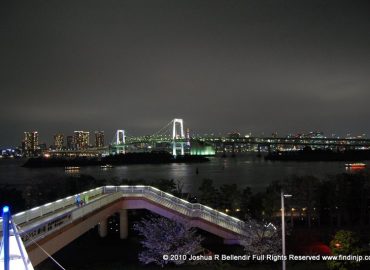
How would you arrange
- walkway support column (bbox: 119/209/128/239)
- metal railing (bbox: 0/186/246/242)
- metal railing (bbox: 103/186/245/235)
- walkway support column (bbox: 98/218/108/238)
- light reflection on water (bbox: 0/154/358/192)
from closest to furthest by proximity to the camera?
1. metal railing (bbox: 0/186/246/242)
2. metal railing (bbox: 103/186/245/235)
3. walkway support column (bbox: 119/209/128/239)
4. walkway support column (bbox: 98/218/108/238)
5. light reflection on water (bbox: 0/154/358/192)

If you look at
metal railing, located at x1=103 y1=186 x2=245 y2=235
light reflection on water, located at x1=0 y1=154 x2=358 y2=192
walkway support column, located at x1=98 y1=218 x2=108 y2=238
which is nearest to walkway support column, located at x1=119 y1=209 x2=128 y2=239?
walkway support column, located at x1=98 y1=218 x2=108 y2=238

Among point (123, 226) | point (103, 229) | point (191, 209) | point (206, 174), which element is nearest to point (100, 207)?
point (191, 209)

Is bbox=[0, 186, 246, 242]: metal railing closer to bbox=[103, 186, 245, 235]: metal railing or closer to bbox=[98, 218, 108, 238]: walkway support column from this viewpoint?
bbox=[103, 186, 245, 235]: metal railing

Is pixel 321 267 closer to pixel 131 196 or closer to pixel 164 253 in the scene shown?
pixel 164 253

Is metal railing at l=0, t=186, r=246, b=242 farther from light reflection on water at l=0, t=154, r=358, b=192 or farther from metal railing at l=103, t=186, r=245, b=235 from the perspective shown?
light reflection on water at l=0, t=154, r=358, b=192

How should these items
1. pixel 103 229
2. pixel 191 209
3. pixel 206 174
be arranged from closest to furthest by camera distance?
pixel 191 209
pixel 103 229
pixel 206 174

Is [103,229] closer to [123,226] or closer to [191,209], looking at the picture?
[123,226]

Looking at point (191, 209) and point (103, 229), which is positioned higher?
point (191, 209)

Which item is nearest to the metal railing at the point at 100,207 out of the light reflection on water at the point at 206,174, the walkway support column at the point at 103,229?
the walkway support column at the point at 103,229

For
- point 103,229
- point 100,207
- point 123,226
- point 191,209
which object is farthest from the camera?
point 103,229

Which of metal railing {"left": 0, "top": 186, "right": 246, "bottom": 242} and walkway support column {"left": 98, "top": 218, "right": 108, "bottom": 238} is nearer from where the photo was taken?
metal railing {"left": 0, "top": 186, "right": 246, "bottom": 242}

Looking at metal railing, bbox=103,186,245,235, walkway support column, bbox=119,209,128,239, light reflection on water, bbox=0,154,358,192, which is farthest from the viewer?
light reflection on water, bbox=0,154,358,192

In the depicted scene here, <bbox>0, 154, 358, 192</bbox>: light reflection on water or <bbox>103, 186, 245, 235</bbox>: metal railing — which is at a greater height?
<bbox>103, 186, 245, 235</bbox>: metal railing

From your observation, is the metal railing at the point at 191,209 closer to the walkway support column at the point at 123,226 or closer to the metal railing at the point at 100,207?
the metal railing at the point at 100,207
